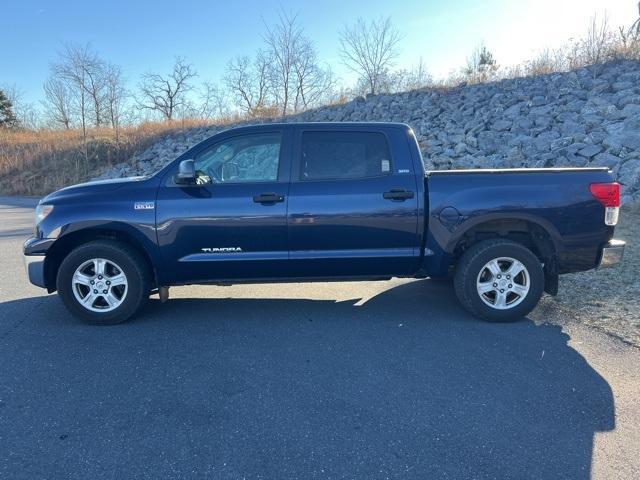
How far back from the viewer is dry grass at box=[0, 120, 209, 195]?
26500 millimetres

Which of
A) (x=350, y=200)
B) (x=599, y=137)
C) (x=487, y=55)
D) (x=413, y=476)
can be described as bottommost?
(x=413, y=476)

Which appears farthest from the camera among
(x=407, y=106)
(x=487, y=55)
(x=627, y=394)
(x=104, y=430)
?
(x=487, y=55)

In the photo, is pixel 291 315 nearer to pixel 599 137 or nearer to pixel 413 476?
pixel 413 476

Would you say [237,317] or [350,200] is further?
[237,317]

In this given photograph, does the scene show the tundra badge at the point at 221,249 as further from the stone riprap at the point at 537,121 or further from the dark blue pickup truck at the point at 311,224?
the stone riprap at the point at 537,121

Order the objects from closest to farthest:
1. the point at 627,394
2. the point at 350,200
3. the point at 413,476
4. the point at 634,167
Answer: the point at 413,476 < the point at 627,394 < the point at 350,200 < the point at 634,167

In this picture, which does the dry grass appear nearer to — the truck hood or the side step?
the truck hood

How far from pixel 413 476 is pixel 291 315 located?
2.67 meters

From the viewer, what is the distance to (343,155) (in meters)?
4.82

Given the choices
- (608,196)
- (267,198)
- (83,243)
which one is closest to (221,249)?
(267,198)

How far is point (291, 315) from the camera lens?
196 inches

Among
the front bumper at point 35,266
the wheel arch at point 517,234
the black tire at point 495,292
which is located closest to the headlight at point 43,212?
the front bumper at point 35,266

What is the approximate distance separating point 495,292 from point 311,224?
198cm

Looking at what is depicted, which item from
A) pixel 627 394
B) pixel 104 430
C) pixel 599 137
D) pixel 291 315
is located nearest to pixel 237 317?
pixel 291 315
